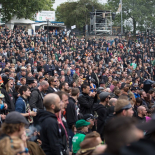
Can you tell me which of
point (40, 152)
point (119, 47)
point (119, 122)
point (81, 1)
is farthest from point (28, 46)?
point (81, 1)

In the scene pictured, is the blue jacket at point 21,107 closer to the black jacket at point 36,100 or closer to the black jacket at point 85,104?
the black jacket at point 36,100

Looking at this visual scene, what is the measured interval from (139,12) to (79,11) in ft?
30.9

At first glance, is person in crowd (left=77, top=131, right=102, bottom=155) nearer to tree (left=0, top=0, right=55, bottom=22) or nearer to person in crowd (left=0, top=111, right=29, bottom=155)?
person in crowd (left=0, top=111, right=29, bottom=155)

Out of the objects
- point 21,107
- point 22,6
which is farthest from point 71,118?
point 22,6

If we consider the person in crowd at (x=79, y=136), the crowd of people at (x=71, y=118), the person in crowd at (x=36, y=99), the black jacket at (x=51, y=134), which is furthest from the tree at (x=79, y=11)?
the black jacket at (x=51, y=134)

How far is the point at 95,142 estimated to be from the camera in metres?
3.41

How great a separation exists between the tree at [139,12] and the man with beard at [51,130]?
41259mm

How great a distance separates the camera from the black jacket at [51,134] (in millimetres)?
3880

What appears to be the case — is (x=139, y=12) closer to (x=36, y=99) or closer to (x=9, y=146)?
(x=36, y=99)

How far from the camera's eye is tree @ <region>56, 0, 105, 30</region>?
41.5 m

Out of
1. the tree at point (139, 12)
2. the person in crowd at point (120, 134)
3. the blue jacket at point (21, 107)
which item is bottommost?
the blue jacket at point (21, 107)

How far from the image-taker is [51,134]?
389 cm

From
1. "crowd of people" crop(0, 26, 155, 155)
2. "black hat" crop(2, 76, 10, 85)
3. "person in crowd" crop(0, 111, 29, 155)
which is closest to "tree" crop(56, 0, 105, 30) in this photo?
"crowd of people" crop(0, 26, 155, 155)

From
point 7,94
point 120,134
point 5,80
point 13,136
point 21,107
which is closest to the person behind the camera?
point 120,134
